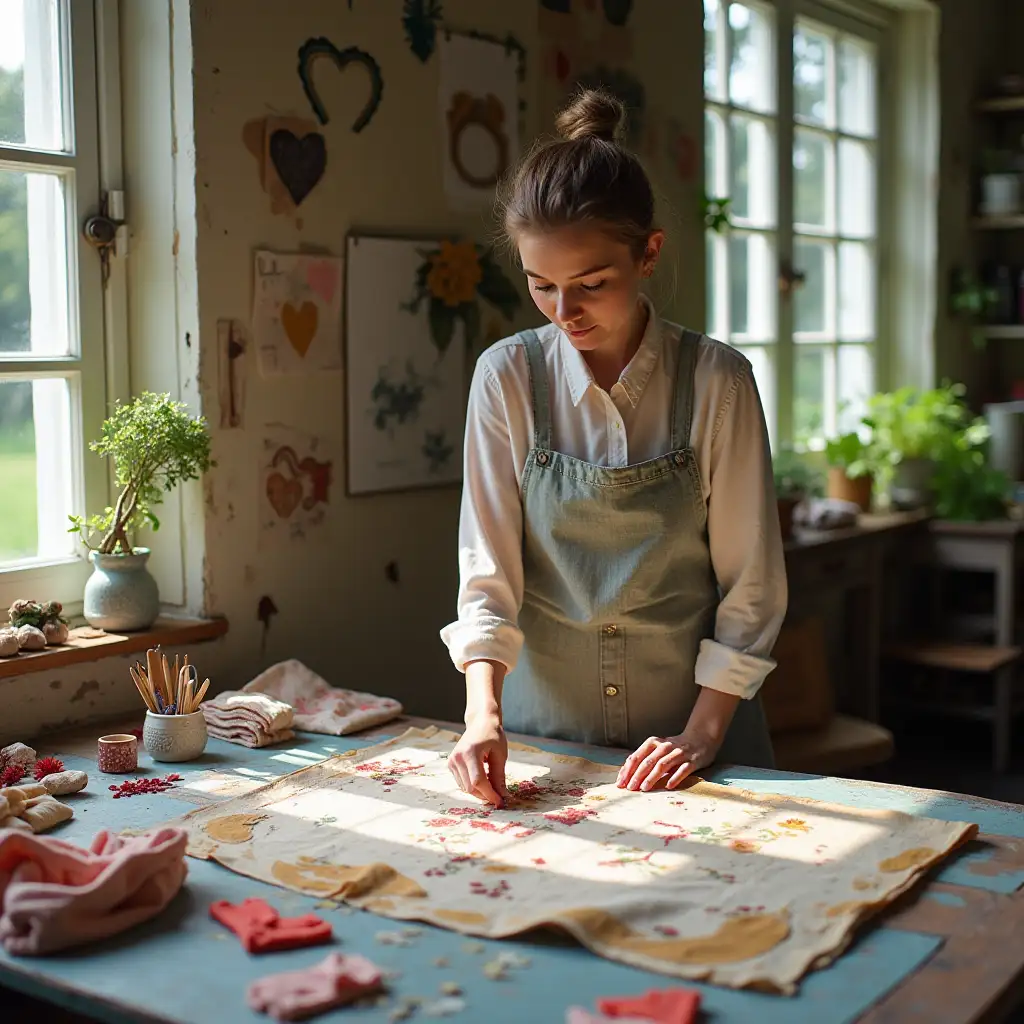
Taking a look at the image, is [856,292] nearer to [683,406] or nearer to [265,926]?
[683,406]

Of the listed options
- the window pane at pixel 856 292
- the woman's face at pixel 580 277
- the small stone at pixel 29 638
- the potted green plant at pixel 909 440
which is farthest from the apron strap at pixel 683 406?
the window pane at pixel 856 292

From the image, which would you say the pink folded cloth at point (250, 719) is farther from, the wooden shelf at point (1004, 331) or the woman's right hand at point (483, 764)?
the wooden shelf at point (1004, 331)

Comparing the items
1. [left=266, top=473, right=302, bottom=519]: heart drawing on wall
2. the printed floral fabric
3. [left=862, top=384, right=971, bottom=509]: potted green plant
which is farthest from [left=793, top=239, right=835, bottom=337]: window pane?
the printed floral fabric

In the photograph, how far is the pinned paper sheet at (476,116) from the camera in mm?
2889

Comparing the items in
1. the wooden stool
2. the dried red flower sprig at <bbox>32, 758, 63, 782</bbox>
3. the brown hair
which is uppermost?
the brown hair

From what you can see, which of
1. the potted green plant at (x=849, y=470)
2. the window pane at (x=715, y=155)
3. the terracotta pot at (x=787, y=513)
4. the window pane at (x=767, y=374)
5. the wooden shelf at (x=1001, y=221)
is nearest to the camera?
the terracotta pot at (x=787, y=513)

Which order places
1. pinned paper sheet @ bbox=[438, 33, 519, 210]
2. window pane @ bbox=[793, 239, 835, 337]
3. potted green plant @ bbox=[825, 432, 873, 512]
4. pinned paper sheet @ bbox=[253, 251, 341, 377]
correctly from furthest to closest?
window pane @ bbox=[793, 239, 835, 337] → potted green plant @ bbox=[825, 432, 873, 512] → pinned paper sheet @ bbox=[438, 33, 519, 210] → pinned paper sheet @ bbox=[253, 251, 341, 377]

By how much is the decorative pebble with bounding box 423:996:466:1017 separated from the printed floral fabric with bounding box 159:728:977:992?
13cm

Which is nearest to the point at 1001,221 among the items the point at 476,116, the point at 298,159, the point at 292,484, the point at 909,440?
the point at 909,440

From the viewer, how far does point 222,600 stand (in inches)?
97.6

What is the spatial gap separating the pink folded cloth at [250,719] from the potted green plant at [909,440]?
2951 millimetres

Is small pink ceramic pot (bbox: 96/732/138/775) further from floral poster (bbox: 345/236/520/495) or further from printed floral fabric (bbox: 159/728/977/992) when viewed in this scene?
floral poster (bbox: 345/236/520/495)

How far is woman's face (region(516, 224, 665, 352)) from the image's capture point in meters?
1.87

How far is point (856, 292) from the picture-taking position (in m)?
5.02
